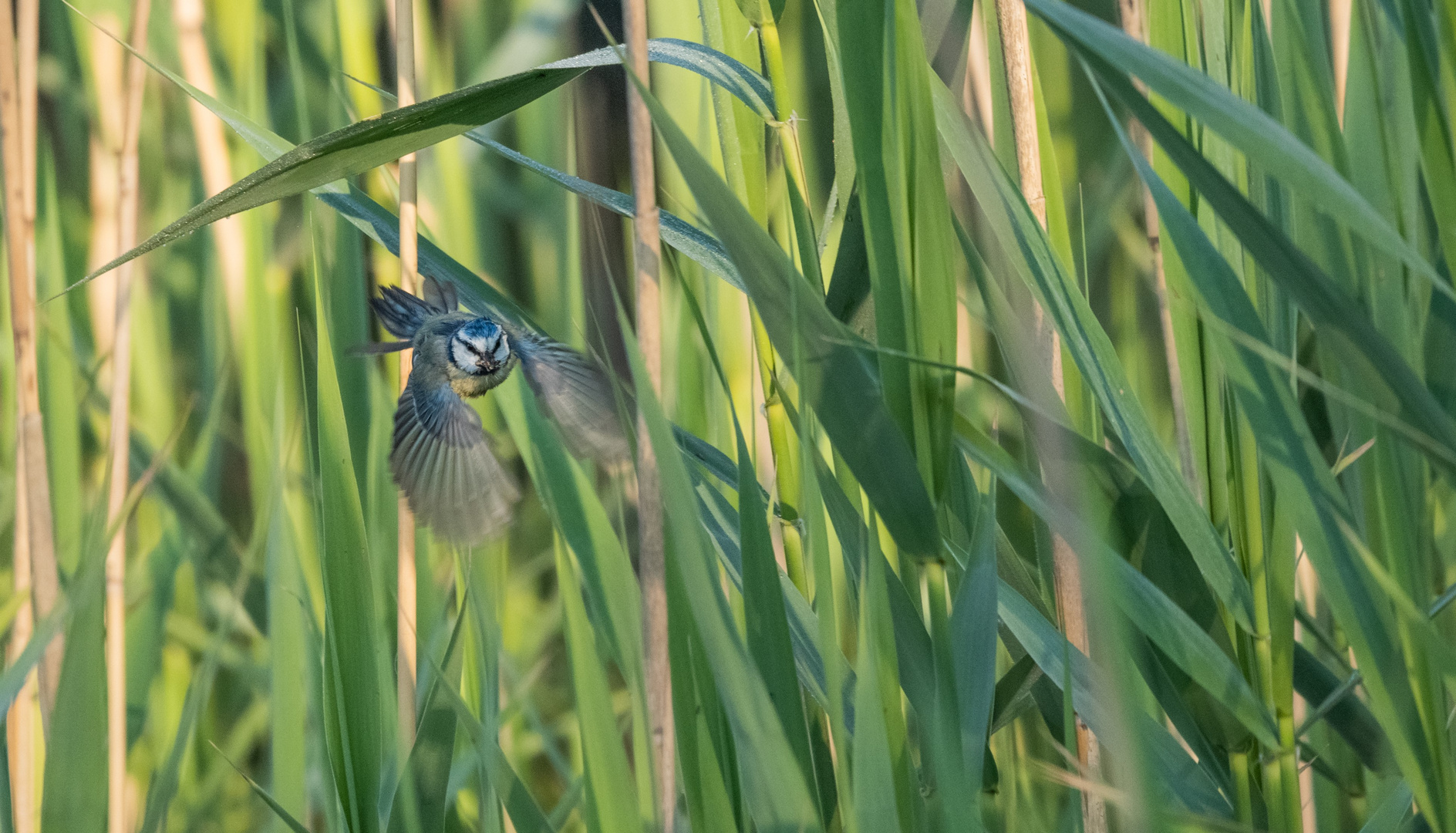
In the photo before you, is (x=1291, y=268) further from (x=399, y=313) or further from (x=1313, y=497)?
(x=399, y=313)

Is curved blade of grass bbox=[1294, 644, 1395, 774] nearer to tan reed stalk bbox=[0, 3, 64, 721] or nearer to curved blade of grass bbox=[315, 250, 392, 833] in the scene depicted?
curved blade of grass bbox=[315, 250, 392, 833]

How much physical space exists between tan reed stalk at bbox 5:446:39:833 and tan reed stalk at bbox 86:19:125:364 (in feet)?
1.02

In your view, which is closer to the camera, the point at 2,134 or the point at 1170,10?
the point at 1170,10

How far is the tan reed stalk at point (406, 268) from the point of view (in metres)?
0.52

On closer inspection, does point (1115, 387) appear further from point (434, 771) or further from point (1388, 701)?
point (434, 771)

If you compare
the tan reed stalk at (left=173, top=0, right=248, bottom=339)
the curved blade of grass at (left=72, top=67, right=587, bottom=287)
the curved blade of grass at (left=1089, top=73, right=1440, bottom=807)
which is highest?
the tan reed stalk at (left=173, top=0, right=248, bottom=339)

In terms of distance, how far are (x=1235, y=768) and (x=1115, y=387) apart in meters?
0.19

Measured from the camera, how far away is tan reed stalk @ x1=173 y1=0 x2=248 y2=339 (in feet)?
3.34

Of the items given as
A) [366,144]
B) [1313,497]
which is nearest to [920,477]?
[1313,497]

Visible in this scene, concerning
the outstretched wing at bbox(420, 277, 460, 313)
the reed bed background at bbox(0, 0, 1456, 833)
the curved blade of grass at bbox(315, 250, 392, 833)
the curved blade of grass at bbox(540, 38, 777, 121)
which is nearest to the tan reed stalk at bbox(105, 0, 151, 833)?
the reed bed background at bbox(0, 0, 1456, 833)

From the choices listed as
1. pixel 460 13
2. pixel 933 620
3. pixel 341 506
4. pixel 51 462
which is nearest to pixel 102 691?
pixel 341 506

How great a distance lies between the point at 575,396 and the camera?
2.12ft

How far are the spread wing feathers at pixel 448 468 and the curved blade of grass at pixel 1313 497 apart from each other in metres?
0.34

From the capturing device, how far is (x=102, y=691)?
45 cm
